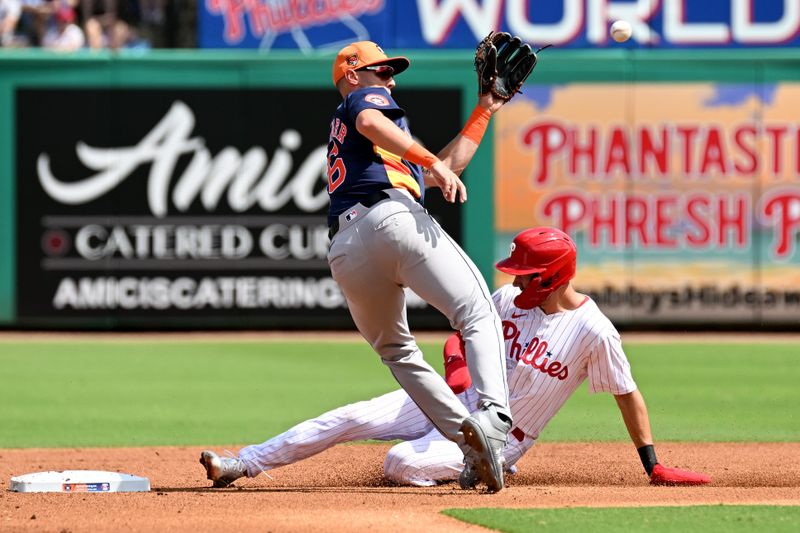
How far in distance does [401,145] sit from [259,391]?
5.36 metres

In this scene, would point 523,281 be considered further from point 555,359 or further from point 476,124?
point 476,124

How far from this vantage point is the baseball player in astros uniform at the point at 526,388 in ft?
18.5

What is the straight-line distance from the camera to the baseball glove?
5.62m

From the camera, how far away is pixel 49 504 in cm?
524

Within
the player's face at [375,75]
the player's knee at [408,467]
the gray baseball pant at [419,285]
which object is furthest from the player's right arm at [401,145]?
the player's knee at [408,467]

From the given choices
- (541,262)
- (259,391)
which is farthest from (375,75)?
(259,391)

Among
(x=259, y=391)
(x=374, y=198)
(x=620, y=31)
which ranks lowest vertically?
(x=259, y=391)

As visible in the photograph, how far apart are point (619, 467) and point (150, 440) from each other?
9.24ft

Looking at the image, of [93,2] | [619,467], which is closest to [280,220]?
[93,2]

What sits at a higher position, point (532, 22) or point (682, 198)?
point (532, 22)

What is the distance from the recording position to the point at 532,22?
15.7 metres

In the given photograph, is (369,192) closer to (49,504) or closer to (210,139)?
(49,504)

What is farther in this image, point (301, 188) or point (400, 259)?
point (301, 188)

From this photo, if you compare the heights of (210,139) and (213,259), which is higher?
(210,139)
